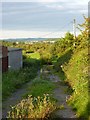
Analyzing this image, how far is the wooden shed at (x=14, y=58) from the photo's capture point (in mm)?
38166

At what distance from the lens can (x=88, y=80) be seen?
15.9 m

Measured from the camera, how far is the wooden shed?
38166 mm

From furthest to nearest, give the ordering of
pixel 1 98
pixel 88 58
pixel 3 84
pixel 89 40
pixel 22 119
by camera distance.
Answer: pixel 89 40 < pixel 3 84 < pixel 88 58 < pixel 1 98 < pixel 22 119

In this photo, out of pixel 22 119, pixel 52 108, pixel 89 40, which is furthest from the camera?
pixel 89 40

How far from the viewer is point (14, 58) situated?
3962 cm

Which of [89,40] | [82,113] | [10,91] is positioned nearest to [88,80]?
[82,113]

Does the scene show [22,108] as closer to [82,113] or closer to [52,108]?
[52,108]

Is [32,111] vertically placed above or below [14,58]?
below

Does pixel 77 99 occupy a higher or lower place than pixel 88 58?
lower

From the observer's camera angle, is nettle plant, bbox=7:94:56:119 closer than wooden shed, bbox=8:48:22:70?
Yes

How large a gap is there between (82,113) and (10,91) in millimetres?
9272

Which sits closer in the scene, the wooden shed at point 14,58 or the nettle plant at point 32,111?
the nettle plant at point 32,111

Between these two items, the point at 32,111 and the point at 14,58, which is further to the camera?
the point at 14,58

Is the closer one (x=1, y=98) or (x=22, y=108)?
(x=22, y=108)
